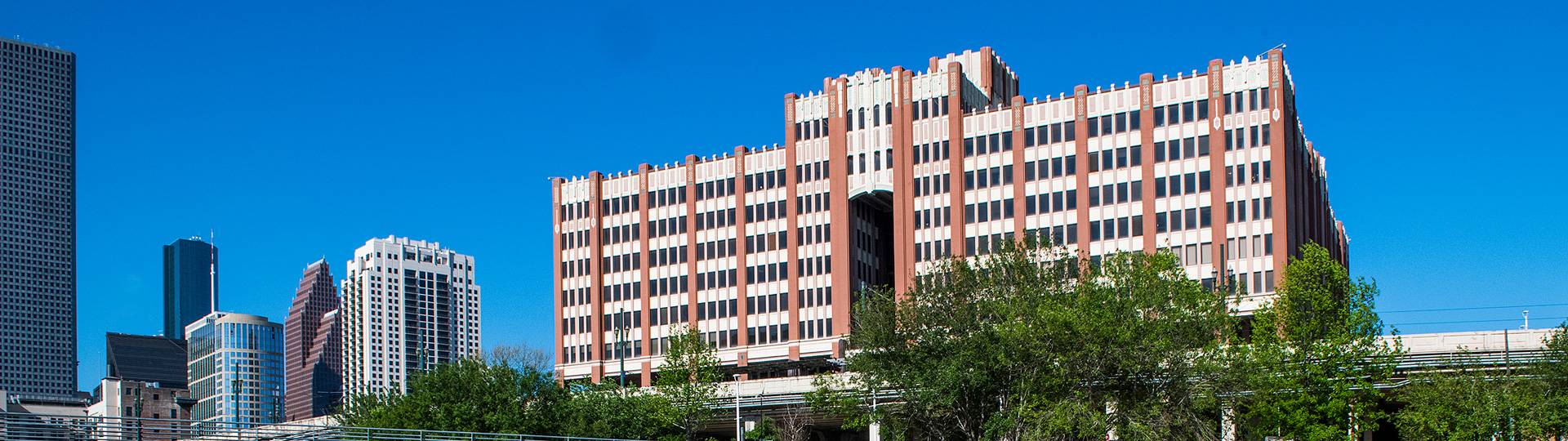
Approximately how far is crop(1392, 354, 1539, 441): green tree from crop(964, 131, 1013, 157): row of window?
171 ft

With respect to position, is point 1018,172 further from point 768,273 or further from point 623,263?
point 623,263

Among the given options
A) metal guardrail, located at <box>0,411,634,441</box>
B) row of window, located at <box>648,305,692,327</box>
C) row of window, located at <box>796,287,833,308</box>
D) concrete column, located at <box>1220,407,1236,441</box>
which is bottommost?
concrete column, located at <box>1220,407,1236,441</box>

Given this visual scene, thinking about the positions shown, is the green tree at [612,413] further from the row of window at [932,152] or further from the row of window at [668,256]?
the row of window at [668,256]

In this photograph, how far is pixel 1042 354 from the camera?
60.2 m

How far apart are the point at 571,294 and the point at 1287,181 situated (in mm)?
65319

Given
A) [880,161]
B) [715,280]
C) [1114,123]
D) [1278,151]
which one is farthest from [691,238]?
[1278,151]

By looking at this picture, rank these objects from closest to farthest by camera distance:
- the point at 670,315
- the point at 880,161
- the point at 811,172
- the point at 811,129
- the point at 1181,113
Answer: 1. the point at 1181,113
2. the point at 880,161
3. the point at 811,172
4. the point at 811,129
5. the point at 670,315

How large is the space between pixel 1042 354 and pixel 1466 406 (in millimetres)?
17037

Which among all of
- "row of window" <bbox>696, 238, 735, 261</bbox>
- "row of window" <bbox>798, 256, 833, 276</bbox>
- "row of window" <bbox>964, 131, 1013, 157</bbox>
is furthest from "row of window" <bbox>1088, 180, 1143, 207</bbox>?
"row of window" <bbox>696, 238, 735, 261</bbox>

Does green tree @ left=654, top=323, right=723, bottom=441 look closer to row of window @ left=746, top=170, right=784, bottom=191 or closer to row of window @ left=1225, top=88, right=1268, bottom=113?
row of window @ left=746, top=170, right=784, bottom=191

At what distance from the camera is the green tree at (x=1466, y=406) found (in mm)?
59625

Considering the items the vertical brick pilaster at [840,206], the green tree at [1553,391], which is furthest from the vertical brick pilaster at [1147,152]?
the green tree at [1553,391]

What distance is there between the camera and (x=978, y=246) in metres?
114

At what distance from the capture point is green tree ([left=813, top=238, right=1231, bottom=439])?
59.4 m
